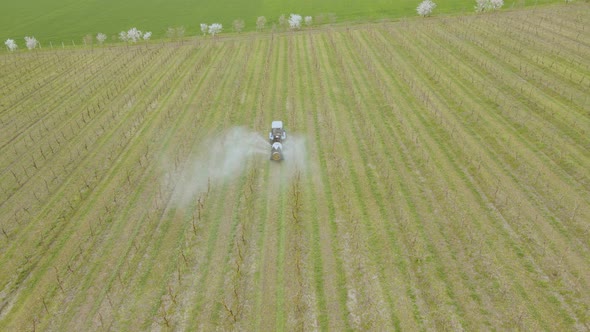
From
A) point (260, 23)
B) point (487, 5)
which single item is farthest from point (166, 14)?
point (487, 5)

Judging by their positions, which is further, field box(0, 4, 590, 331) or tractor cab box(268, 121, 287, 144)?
tractor cab box(268, 121, 287, 144)

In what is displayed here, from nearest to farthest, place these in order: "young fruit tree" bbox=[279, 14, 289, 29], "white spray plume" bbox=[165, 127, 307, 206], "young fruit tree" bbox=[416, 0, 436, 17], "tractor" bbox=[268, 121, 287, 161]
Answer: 1. "white spray plume" bbox=[165, 127, 307, 206]
2. "tractor" bbox=[268, 121, 287, 161]
3. "young fruit tree" bbox=[416, 0, 436, 17]
4. "young fruit tree" bbox=[279, 14, 289, 29]

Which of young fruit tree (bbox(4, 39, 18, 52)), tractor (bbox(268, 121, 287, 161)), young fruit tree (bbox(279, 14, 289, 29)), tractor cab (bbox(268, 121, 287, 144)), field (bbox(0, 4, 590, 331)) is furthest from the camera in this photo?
young fruit tree (bbox(279, 14, 289, 29))

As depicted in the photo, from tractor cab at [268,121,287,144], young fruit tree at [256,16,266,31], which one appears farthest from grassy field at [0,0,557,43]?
tractor cab at [268,121,287,144]

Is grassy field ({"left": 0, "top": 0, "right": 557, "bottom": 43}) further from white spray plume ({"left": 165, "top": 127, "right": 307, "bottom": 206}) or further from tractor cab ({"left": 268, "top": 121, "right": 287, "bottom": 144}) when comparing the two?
tractor cab ({"left": 268, "top": 121, "right": 287, "bottom": 144})

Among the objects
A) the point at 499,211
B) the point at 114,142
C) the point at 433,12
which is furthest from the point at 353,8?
the point at 499,211

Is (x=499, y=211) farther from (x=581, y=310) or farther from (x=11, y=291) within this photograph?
(x=11, y=291)

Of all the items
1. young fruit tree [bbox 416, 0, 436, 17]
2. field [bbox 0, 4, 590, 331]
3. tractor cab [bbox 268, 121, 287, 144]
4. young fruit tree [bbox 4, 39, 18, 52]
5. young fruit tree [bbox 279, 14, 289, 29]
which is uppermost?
young fruit tree [bbox 416, 0, 436, 17]
